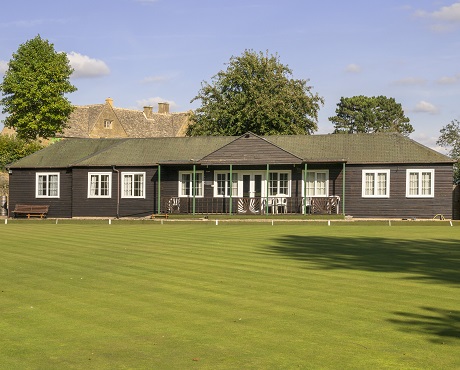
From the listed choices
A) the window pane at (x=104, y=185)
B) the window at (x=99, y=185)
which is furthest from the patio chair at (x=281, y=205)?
the window pane at (x=104, y=185)

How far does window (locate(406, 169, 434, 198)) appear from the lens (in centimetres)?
3478

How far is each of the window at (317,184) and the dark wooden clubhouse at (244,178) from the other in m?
0.05

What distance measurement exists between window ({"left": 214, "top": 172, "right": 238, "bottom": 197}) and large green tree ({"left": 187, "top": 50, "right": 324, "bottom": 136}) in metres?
17.7

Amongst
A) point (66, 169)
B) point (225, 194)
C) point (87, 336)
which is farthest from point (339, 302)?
point (66, 169)

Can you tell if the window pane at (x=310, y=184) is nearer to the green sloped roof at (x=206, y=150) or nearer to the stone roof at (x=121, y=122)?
the green sloped roof at (x=206, y=150)

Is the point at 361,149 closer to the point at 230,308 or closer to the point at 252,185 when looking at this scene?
the point at 252,185

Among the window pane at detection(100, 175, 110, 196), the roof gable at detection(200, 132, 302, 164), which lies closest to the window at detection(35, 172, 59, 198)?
the window pane at detection(100, 175, 110, 196)

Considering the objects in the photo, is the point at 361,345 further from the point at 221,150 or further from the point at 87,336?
the point at 221,150

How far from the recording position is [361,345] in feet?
24.6

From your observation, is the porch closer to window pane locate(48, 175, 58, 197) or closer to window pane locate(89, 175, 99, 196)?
window pane locate(89, 175, 99, 196)

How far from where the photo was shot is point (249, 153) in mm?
35844

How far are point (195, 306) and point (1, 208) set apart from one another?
34.1 metres

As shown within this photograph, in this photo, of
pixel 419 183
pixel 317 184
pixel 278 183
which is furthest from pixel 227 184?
pixel 419 183

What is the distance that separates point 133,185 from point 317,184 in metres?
9.49
